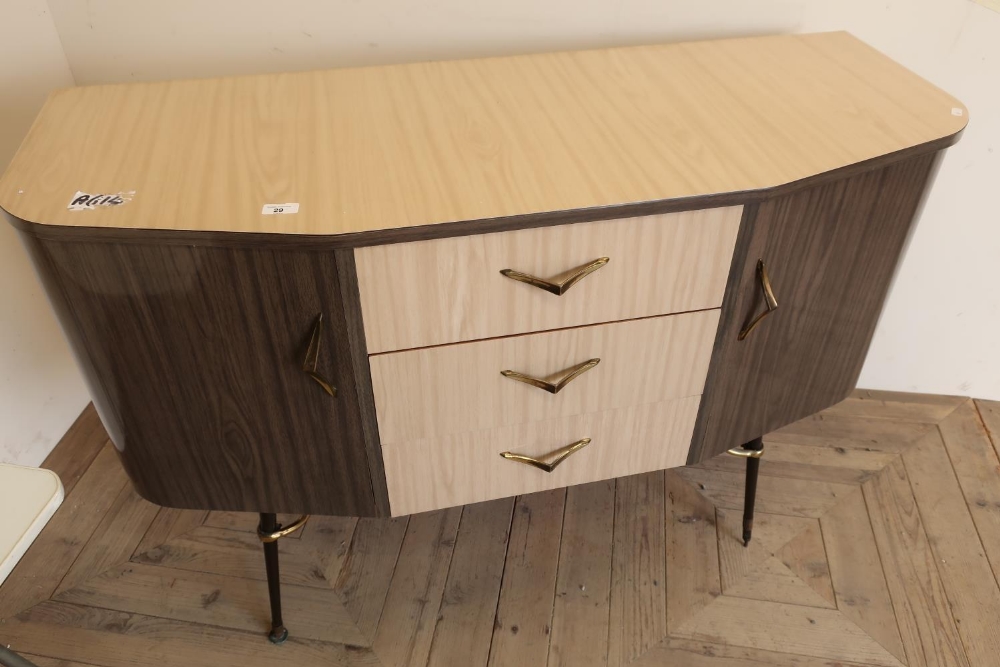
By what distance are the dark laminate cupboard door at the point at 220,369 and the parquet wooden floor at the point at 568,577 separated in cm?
34

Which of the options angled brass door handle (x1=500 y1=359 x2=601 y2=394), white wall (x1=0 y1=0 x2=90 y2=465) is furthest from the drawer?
white wall (x1=0 y1=0 x2=90 y2=465)

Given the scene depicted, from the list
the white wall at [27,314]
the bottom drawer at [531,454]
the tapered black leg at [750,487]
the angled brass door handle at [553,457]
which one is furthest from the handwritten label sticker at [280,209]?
the tapered black leg at [750,487]

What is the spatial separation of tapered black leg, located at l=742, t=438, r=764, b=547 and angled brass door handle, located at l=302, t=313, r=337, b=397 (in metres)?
0.71

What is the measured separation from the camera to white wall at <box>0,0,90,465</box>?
1.21 m

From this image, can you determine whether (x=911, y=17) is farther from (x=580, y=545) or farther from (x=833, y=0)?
(x=580, y=545)

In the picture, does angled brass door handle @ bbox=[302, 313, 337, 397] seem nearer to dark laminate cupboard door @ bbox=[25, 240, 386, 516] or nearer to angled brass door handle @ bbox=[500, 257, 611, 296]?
dark laminate cupboard door @ bbox=[25, 240, 386, 516]

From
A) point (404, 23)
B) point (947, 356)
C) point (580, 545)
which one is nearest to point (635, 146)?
point (404, 23)

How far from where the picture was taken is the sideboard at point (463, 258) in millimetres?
813

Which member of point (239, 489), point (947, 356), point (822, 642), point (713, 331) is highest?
point (713, 331)

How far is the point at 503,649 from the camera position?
1.23 meters

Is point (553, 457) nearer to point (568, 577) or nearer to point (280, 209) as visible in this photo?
point (568, 577)

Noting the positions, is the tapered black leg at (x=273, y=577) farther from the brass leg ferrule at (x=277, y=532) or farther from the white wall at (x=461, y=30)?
the white wall at (x=461, y=30)

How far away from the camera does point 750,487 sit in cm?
133

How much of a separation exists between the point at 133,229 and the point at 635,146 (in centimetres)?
55
